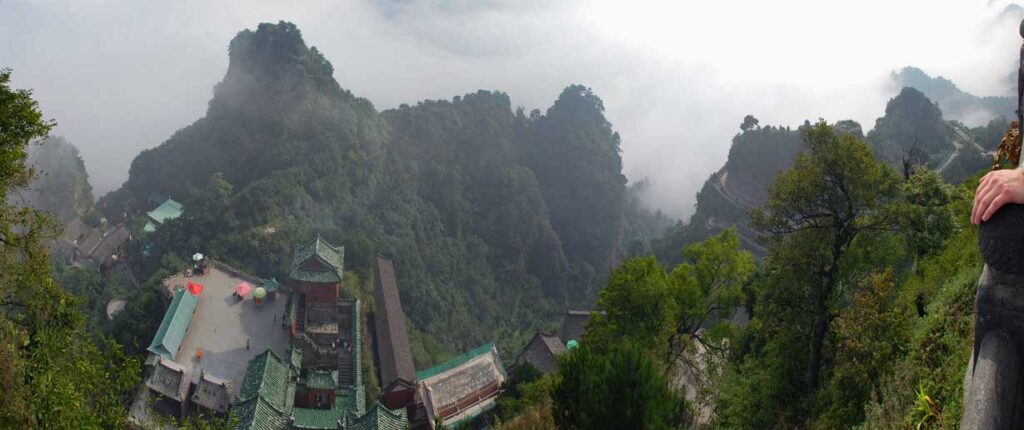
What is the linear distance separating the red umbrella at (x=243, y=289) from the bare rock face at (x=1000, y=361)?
96.1ft

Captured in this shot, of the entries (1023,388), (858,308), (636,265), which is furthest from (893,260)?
(1023,388)

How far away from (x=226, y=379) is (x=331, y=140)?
2472cm

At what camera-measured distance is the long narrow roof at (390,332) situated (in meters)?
28.8

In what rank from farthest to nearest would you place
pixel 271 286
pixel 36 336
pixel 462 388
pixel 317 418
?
pixel 271 286
pixel 462 388
pixel 317 418
pixel 36 336

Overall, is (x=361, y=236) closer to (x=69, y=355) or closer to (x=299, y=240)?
(x=299, y=240)

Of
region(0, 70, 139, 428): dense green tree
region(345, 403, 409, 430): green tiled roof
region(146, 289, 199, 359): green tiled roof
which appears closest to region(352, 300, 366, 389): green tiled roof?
region(345, 403, 409, 430): green tiled roof

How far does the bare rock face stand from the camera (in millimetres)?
3885

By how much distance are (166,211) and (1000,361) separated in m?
48.8

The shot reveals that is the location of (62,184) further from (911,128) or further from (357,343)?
(911,128)

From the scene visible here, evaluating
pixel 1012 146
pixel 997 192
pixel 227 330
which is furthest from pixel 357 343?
pixel 997 192

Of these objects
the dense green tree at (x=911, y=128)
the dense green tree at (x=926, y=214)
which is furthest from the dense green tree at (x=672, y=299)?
the dense green tree at (x=911, y=128)

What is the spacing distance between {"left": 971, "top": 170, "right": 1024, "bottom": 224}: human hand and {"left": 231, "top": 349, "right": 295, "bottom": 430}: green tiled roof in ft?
57.5

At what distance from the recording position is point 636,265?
1356cm

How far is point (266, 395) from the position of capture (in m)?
21.5
